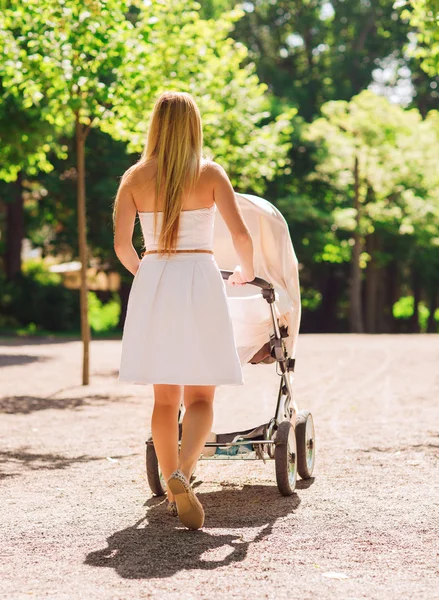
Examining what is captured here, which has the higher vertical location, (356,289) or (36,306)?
(356,289)

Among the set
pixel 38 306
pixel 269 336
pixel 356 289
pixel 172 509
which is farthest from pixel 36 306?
pixel 172 509

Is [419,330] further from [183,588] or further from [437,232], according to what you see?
[183,588]

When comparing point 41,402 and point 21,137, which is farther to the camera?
point 21,137

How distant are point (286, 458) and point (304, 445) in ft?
2.10

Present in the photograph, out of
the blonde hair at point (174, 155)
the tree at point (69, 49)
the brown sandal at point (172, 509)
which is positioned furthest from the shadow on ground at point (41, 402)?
the blonde hair at point (174, 155)

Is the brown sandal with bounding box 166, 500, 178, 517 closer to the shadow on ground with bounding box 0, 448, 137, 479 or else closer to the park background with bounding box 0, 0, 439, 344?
the shadow on ground with bounding box 0, 448, 137, 479

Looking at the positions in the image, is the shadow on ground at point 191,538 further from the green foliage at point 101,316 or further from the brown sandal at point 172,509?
the green foliage at point 101,316

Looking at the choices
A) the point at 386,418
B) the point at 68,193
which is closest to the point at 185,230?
the point at 386,418

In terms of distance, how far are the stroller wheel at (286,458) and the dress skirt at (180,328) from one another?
2.81 feet

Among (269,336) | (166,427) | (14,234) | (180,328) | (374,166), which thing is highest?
(374,166)

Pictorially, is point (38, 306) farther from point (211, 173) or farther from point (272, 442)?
point (211, 173)

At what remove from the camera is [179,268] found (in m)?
5.26

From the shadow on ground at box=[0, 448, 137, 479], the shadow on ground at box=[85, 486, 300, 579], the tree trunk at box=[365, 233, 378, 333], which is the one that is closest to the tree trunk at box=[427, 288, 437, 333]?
the tree trunk at box=[365, 233, 378, 333]

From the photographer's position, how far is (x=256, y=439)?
6.30m
